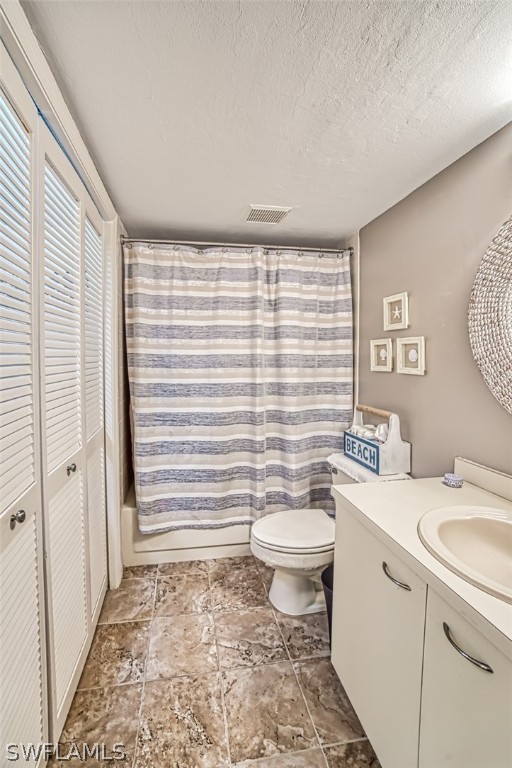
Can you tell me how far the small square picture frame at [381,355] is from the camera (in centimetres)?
194

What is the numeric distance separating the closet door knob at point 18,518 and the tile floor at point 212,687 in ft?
3.02

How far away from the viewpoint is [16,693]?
851 mm

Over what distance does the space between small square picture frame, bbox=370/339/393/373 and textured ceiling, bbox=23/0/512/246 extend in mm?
779

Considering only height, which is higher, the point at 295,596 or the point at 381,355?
the point at 381,355

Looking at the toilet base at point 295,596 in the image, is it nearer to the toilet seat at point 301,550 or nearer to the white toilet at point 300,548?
the white toilet at point 300,548

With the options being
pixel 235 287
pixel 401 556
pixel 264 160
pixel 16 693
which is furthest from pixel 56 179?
pixel 401 556

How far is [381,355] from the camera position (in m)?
2.03

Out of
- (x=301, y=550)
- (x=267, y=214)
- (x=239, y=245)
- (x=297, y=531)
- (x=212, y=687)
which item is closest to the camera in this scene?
(x=212, y=687)

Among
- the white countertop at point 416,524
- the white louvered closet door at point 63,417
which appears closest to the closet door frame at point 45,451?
the white louvered closet door at point 63,417

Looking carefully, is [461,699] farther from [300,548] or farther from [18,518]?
[18,518]

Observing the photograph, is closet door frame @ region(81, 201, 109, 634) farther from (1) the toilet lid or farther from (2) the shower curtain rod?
(1) the toilet lid

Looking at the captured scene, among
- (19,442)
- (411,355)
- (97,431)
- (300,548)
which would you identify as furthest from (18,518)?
(411,355)

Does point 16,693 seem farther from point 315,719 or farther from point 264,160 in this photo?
point 264,160

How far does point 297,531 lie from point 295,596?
0.35m
